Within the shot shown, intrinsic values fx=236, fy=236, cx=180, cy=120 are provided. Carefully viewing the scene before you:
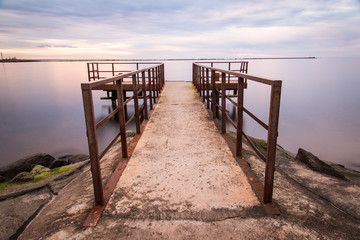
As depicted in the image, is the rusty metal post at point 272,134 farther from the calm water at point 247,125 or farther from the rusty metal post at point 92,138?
the calm water at point 247,125

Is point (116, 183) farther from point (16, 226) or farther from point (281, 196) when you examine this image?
point (281, 196)

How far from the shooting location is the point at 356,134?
15.3 metres

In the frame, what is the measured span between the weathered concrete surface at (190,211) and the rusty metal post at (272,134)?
7.6 inches

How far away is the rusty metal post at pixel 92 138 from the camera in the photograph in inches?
77.5

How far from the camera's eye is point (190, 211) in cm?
213

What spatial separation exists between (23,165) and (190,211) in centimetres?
642

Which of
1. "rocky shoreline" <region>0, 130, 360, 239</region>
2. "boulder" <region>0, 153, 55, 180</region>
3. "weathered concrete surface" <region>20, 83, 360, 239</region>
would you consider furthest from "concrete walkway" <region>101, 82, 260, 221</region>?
"boulder" <region>0, 153, 55, 180</region>

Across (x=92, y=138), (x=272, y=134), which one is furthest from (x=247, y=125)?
(x=92, y=138)

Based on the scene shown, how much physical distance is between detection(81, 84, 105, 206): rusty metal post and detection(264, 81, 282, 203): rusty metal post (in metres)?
1.52

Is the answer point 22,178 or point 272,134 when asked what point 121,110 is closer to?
point 272,134

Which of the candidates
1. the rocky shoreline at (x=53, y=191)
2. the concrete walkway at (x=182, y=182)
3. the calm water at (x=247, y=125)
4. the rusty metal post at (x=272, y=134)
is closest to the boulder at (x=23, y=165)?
the rocky shoreline at (x=53, y=191)

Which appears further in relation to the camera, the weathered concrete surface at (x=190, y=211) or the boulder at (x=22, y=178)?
the boulder at (x=22, y=178)

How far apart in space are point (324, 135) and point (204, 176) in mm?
15397

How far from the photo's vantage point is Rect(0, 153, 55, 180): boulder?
6.39m
